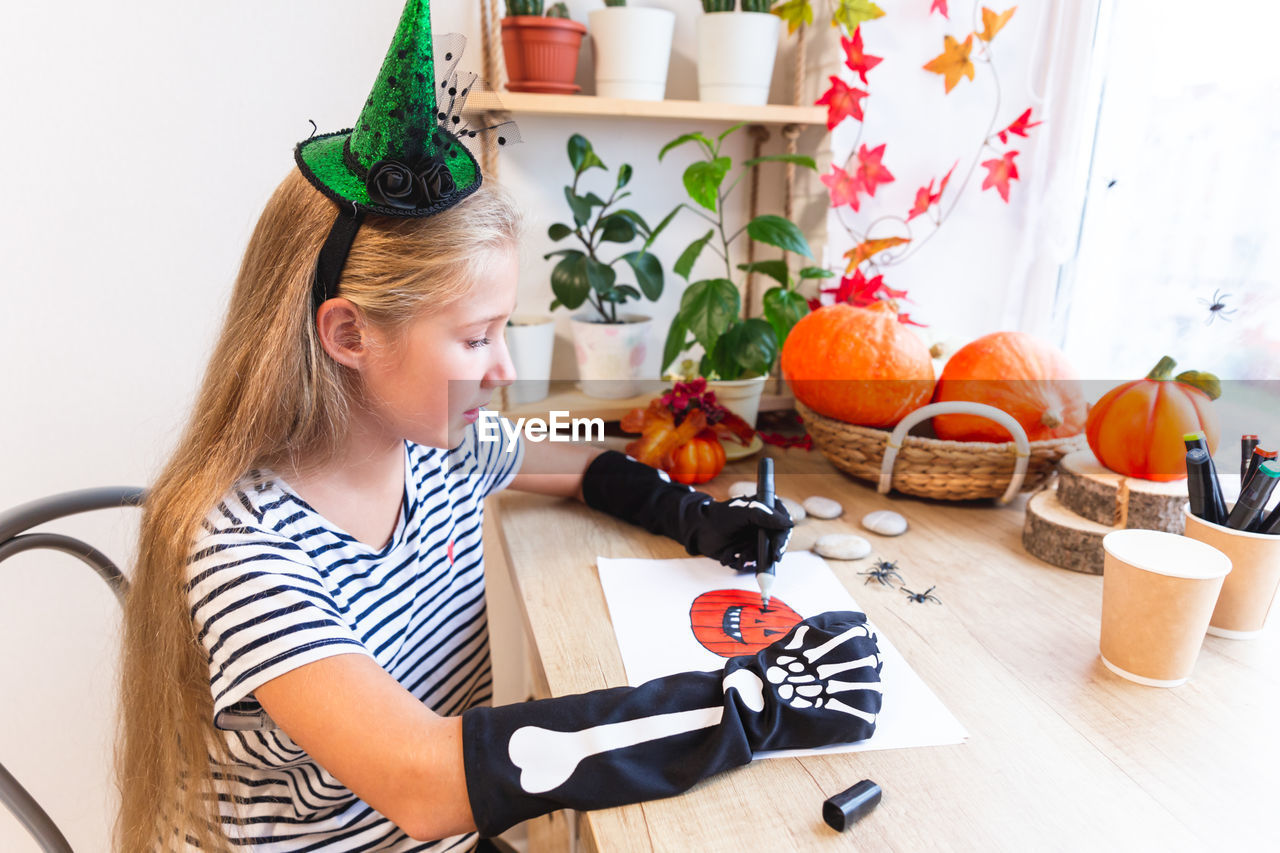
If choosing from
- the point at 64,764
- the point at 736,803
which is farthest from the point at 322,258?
the point at 64,764

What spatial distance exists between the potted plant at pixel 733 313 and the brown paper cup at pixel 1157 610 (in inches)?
23.5

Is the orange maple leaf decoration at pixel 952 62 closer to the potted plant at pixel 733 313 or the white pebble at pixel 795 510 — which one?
the potted plant at pixel 733 313

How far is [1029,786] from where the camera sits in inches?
21.7

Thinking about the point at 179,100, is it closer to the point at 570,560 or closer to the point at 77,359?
the point at 77,359

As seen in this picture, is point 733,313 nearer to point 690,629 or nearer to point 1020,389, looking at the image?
point 1020,389

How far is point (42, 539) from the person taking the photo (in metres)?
0.75

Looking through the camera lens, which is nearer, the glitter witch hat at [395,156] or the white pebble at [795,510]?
the glitter witch hat at [395,156]

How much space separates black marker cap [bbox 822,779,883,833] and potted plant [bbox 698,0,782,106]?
100cm

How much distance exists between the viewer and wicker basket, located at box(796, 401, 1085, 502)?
986 mm

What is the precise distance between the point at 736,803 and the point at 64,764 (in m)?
1.28

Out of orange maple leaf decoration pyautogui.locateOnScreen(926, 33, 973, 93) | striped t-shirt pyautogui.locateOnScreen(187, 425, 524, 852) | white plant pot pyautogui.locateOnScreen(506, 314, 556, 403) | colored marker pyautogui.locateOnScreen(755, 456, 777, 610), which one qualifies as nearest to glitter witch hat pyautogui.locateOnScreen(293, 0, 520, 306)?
striped t-shirt pyautogui.locateOnScreen(187, 425, 524, 852)

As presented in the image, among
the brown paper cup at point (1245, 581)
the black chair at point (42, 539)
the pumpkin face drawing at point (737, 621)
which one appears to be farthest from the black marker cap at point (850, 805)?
the black chair at point (42, 539)

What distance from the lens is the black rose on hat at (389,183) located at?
23.8 inches

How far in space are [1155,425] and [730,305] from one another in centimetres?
55
